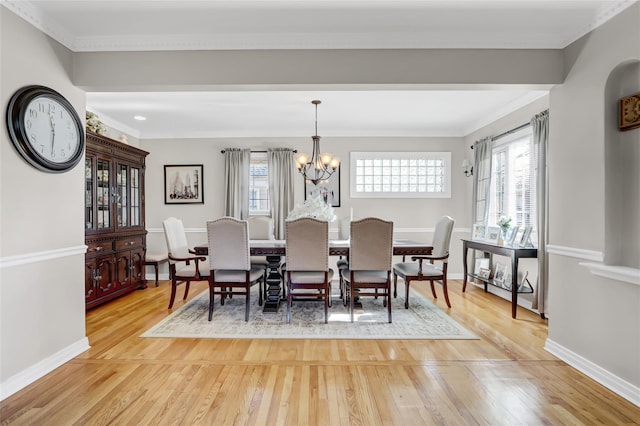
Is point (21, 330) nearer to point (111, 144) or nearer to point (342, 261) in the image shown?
point (111, 144)

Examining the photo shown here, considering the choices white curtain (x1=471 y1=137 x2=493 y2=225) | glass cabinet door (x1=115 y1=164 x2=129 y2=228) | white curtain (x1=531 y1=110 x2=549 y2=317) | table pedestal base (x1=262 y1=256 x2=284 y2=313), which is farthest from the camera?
white curtain (x1=471 y1=137 x2=493 y2=225)

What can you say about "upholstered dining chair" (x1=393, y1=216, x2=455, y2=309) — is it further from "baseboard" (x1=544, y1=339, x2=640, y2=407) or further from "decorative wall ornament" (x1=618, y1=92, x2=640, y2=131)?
"decorative wall ornament" (x1=618, y1=92, x2=640, y2=131)

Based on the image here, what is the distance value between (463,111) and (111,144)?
4.68m

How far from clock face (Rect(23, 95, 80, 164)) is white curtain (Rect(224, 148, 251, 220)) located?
2.95 meters

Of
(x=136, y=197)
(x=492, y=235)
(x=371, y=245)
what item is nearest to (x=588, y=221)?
(x=371, y=245)

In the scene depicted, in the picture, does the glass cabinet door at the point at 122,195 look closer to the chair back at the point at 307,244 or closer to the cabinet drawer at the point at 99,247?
the cabinet drawer at the point at 99,247

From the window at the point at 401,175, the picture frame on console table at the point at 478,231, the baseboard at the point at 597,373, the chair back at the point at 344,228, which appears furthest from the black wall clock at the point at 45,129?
the picture frame on console table at the point at 478,231

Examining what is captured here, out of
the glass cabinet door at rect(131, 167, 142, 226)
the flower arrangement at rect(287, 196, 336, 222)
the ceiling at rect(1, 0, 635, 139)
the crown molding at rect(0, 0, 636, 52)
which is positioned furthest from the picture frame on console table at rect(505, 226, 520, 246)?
the glass cabinet door at rect(131, 167, 142, 226)

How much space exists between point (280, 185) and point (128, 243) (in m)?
2.38

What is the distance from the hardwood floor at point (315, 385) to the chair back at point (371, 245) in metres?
0.78

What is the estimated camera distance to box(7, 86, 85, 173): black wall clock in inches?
85.0

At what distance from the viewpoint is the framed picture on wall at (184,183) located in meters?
5.76

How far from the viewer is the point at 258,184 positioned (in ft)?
18.8

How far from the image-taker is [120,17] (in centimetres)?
243
